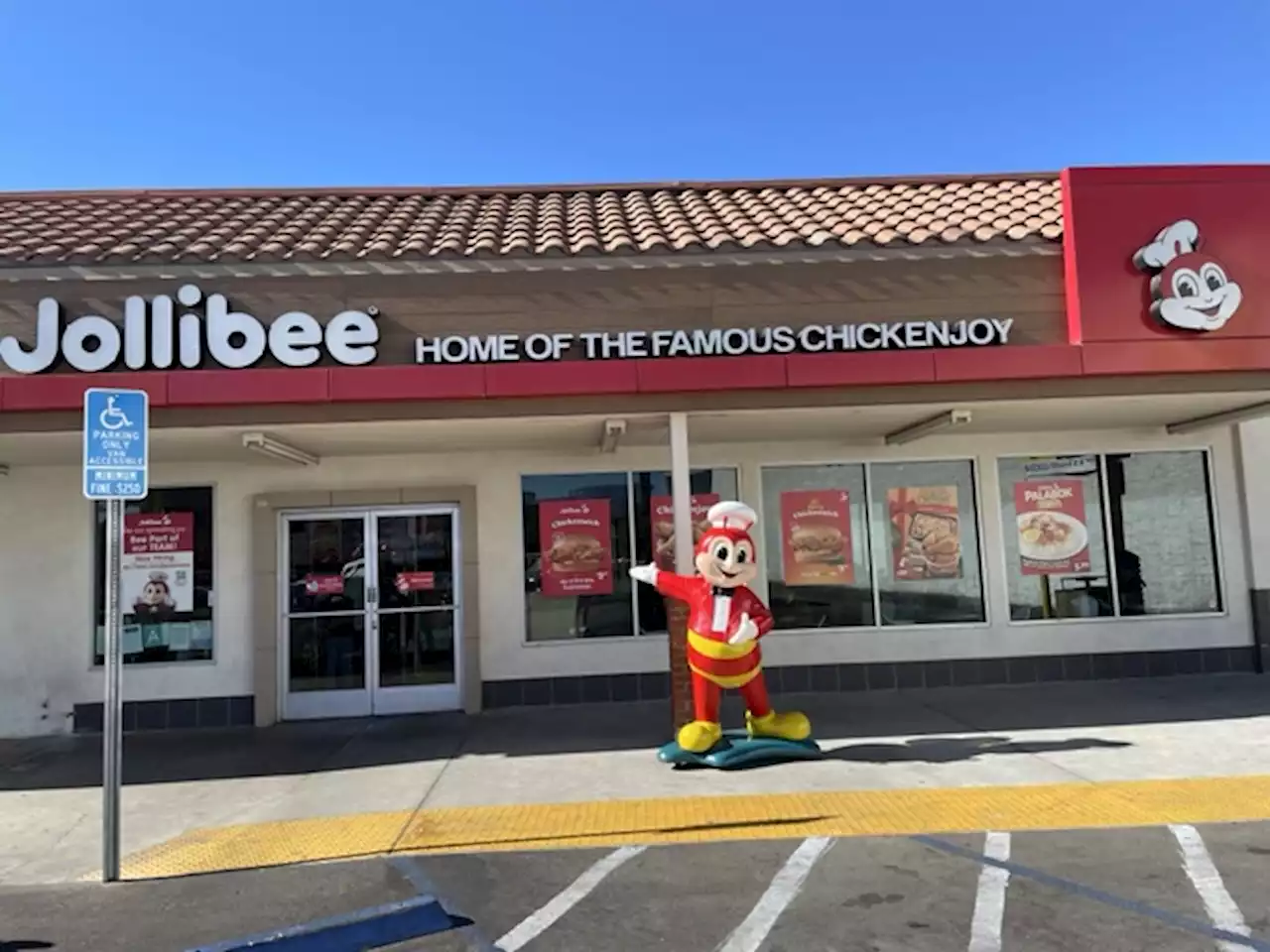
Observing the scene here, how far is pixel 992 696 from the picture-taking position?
400 inches

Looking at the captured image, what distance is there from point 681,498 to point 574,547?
8.99 feet

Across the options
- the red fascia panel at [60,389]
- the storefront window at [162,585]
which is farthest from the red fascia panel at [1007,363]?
the storefront window at [162,585]

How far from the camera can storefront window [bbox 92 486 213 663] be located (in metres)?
10.3

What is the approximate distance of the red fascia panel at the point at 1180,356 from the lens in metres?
8.36

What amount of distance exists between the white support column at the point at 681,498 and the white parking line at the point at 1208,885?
3.81 metres

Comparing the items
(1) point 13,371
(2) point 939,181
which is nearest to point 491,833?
(1) point 13,371

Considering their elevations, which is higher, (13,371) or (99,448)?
(13,371)

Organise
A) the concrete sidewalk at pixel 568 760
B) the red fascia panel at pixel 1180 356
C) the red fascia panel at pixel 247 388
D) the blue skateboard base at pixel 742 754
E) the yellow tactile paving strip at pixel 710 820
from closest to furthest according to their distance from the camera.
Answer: the yellow tactile paving strip at pixel 710 820 → the concrete sidewalk at pixel 568 760 → the blue skateboard base at pixel 742 754 → the red fascia panel at pixel 247 388 → the red fascia panel at pixel 1180 356

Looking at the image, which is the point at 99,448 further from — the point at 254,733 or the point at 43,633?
the point at 43,633

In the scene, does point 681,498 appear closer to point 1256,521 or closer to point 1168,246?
point 1168,246

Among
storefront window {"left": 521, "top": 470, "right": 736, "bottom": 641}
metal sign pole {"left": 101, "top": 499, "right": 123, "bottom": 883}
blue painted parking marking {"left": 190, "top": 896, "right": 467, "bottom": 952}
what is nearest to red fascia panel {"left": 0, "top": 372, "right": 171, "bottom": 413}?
metal sign pole {"left": 101, "top": 499, "right": 123, "bottom": 883}

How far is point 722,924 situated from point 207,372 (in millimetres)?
5728

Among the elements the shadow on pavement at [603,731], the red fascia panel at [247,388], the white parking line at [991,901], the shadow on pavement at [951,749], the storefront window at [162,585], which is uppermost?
the red fascia panel at [247,388]

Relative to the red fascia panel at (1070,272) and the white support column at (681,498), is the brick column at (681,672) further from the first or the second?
the red fascia panel at (1070,272)
